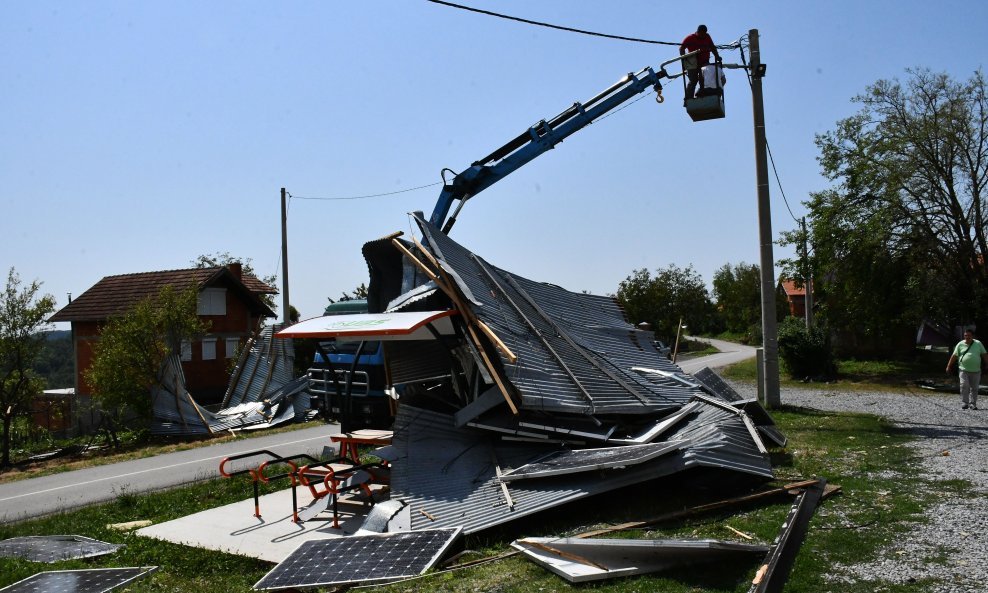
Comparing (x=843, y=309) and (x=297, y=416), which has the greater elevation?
(x=843, y=309)

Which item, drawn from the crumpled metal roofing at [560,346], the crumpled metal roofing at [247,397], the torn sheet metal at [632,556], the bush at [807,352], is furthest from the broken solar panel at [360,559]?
the bush at [807,352]

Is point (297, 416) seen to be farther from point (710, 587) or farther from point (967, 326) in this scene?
point (967, 326)

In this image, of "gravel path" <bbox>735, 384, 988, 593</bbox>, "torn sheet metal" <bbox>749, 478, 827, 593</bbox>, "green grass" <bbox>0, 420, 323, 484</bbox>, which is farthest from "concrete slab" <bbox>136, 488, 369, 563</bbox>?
"green grass" <bbox>0, 420, 323, 484</bbox>

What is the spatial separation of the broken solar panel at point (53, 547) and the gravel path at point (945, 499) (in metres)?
7.24

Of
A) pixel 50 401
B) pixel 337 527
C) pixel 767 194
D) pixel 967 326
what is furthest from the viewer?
pixel 967 326

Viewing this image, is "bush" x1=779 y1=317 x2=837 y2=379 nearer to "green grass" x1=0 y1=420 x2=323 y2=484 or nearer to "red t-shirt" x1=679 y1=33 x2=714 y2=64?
"red t-shirt" x1=679 y1=33 x2=714 y2=64

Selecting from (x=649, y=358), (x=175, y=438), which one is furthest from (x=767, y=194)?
(x=175, y=438)

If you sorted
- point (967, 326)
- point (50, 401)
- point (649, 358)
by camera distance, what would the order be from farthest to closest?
point (967, 326)
point (50, 401)
point (649, 358)

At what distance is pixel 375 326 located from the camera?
366 inches

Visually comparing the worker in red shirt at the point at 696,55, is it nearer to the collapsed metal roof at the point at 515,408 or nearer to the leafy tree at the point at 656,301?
the collapsed metal roof at the point at 515,408

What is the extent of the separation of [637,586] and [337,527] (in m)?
3.88

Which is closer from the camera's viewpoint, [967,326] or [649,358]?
[649,358]

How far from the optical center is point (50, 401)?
19.7 m

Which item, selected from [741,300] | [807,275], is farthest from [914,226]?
[741,300]
